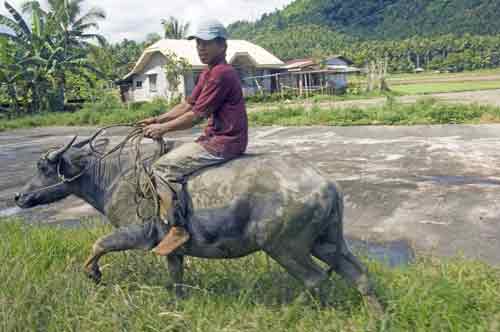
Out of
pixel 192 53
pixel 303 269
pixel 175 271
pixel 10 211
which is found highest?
pixel 192 53

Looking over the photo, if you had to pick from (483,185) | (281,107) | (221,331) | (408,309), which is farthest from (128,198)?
(281,107)

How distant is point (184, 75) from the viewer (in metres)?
31.4

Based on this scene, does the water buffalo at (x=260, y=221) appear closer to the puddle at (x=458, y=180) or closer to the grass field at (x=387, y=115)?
the puddle at (x=458, y=180)

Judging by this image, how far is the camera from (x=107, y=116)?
25.7 meters

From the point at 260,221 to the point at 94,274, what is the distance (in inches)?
56.8

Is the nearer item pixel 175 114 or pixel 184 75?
pixel 175 114

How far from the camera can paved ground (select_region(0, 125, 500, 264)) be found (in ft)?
20.0

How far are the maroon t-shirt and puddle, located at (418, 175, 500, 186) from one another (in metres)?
6.25

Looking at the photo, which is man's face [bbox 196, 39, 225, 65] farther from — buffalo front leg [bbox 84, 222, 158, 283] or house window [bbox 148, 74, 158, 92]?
house window [bbox 148, 74, 158, 92]

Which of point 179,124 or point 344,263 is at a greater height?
point 179,124

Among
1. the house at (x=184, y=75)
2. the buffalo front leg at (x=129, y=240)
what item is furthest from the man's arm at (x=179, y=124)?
the house at (x=184, y=75)

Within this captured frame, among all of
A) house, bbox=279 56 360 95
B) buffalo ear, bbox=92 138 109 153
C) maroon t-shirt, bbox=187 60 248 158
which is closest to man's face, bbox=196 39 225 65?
maroon t-shirt, bbox=187 60 248 158

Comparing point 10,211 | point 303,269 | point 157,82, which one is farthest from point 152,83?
point 303,269

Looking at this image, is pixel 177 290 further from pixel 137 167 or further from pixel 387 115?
pixel 387 115
